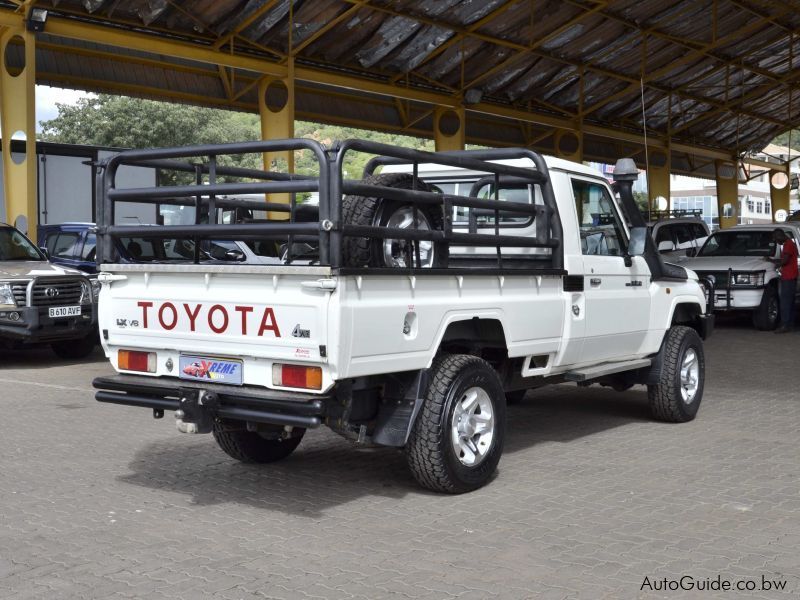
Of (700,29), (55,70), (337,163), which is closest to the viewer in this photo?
(337,163)

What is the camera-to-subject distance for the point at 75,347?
1424cm

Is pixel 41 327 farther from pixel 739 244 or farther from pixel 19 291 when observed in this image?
pixel 739 244

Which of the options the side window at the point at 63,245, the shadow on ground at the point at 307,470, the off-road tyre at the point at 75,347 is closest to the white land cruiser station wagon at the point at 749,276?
the shadow on ground at the point at 307,470

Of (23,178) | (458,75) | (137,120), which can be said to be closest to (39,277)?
(23,178)

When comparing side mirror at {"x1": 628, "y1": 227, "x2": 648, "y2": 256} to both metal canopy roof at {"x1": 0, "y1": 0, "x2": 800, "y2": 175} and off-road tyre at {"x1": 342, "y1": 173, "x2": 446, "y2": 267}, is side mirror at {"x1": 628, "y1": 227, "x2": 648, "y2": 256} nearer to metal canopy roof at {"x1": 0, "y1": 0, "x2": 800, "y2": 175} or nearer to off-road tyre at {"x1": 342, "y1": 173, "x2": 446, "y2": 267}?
off-road tyre at {"x1": 342, "y1": 173, "x2": 446, "y2": 267}

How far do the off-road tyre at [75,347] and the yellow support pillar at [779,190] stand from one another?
4130 cm

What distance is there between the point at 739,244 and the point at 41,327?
12954mm

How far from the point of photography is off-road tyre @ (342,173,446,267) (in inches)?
230

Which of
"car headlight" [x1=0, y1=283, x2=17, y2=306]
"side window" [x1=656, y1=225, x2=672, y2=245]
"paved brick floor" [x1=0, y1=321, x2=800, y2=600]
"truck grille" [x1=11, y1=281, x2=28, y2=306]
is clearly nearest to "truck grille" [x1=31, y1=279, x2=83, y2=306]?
"truck grille" [x1=11, y1=281, x2=28, y2=306]

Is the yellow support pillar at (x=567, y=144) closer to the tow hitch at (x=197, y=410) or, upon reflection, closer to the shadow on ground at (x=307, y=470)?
the shadow on ground at (x=307, y=470)

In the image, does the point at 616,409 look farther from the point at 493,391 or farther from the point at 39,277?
the point at 39,277

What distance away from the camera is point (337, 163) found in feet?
17.3

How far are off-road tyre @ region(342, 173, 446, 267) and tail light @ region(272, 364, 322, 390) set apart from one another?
66 cm

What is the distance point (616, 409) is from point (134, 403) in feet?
16.9
